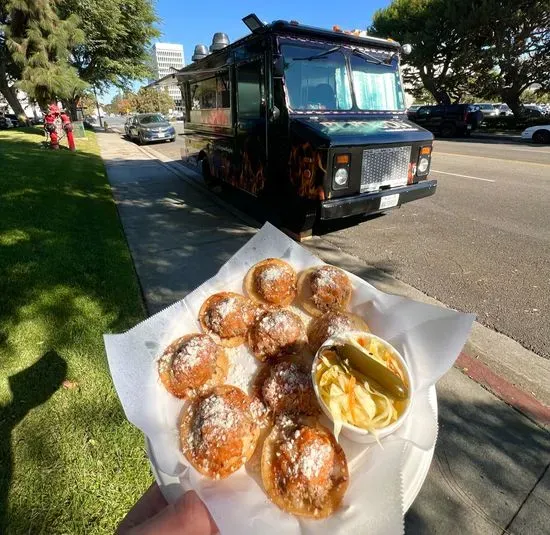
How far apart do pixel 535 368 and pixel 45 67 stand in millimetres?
25194

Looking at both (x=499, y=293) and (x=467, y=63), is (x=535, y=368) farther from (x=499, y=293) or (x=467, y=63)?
(x=467, y=63)

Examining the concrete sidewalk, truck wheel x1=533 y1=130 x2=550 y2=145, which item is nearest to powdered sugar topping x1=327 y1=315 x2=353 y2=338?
the concrete sidewalk

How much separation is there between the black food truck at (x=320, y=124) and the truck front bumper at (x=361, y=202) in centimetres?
1

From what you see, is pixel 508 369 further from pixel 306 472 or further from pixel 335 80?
pixel 335 80

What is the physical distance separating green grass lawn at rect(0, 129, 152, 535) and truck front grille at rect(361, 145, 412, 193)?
335cm

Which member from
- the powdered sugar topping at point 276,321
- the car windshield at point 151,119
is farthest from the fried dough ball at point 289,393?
the car windshield at point 151,119

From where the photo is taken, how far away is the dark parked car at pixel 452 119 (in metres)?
22.3

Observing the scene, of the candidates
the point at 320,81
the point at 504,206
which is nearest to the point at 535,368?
the point at 320,81

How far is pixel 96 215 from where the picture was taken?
662 cm

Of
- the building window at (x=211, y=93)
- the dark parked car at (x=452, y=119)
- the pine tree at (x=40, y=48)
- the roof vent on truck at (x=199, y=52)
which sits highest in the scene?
the pine tree at (x=40, y=48)

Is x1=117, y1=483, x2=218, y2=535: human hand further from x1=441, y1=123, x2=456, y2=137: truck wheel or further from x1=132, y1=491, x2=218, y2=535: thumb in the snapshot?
x1=441, y1=123, x2=456, y2=137: truck wheel

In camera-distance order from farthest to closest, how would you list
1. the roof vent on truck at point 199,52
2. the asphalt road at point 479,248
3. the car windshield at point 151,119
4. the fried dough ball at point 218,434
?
the car windshield at point 151,119, the roof vent on truck at point 199,52, the asphalt road at point 479,248, the fried dough ball at point 218,434

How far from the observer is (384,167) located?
507 cm

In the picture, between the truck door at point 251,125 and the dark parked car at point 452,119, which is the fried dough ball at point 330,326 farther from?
the dark parked car at point 452,119
